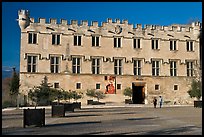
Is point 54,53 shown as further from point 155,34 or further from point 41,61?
point 155,34

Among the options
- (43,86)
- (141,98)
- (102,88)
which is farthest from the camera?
(141,98)

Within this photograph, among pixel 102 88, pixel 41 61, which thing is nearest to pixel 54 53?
pixel 41 61

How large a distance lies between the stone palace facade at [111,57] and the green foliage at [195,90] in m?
0.71

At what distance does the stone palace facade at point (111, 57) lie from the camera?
4025 centimetres

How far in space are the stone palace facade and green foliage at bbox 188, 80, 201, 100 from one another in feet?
2.33

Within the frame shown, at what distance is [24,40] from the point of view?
131 feet

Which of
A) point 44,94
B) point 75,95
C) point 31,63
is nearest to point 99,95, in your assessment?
point 75,95

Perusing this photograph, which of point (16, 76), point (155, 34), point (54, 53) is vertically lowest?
point (16, 76)

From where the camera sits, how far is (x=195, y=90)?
44.2 meters

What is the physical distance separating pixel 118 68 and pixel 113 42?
3.66 meters

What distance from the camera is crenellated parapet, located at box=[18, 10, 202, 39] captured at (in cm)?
4078

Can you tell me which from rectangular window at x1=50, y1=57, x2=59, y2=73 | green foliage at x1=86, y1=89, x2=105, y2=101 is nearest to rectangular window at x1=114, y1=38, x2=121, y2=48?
green foliage at x1=86, y1=89, x2=105, y2=101

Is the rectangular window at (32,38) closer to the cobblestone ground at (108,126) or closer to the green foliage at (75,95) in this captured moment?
the green foliage at (75,95)

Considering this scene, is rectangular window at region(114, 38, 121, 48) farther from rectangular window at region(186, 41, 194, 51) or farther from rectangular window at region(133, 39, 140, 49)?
rectangular window at region(186, 41, 194, 51)
